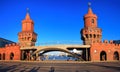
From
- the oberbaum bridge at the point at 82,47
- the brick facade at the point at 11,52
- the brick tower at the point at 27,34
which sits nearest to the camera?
the oberbaum bridge at the point at 82,47

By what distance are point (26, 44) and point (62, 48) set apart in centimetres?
1489

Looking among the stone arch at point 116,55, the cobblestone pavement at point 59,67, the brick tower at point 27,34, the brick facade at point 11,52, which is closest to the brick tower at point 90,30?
the stone arch at point 116,55

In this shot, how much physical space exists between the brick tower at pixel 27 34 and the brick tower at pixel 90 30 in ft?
50.1

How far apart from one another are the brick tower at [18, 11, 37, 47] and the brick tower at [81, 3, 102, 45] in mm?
15259

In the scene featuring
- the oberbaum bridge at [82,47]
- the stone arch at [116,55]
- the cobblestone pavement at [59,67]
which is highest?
the oberbaum bridge at [82,47]

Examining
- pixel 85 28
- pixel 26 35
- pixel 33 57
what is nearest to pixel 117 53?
pixel 85 28

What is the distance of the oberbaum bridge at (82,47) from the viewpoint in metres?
52.2

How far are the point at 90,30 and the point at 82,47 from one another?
843cm

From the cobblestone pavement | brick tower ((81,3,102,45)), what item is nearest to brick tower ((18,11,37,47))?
brick tower ((81,3,102,45))

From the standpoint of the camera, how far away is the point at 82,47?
5272 cm

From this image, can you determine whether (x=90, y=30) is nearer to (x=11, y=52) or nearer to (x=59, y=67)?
(x=11, y=52)

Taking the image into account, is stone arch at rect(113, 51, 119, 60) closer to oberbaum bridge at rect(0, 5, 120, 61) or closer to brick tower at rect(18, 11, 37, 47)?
oberbaum bridge at rect(0, 5, 120, 61)

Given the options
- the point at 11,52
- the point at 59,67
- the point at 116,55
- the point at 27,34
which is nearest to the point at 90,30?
the point at 116,55

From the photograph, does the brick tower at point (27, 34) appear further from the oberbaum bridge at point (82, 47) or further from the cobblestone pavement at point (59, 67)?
the cobblestone pavement at point (59, 67)
